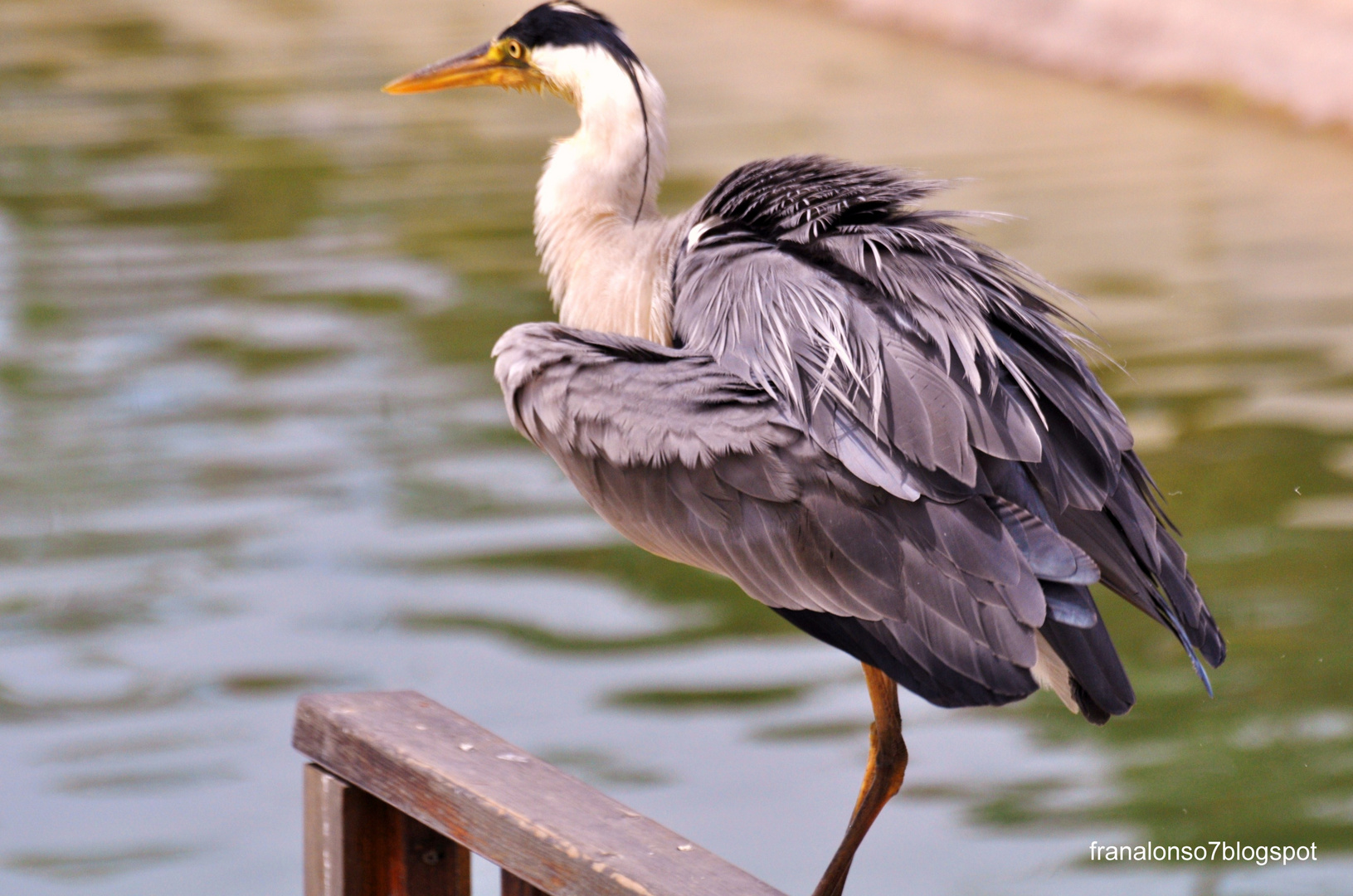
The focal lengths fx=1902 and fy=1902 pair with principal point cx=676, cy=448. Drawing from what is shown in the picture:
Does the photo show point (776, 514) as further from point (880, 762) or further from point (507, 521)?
point (507, 521)

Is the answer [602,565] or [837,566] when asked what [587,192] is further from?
[602,565]

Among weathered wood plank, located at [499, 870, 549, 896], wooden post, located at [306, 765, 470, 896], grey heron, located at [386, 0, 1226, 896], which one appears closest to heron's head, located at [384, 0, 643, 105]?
grey heron, located at [386, 0, 1226, 896]

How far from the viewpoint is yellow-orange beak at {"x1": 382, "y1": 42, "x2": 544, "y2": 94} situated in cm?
434

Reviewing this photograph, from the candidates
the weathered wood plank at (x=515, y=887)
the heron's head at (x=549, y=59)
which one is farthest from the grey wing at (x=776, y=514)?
the heron's head at (x=549, y=59)

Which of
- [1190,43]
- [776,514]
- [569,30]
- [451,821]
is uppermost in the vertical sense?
[569,30]

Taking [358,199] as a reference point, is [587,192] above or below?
above

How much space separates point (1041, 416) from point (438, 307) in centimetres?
565

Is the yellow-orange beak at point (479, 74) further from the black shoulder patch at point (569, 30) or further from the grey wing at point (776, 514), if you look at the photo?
the grey wing at point (776, 514)

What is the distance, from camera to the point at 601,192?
391cm

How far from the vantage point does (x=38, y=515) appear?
660 centimetres

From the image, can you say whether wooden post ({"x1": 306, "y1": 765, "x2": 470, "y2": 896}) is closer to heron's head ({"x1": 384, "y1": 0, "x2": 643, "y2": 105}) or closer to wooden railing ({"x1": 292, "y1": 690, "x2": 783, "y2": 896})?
wooden railing ({"x1": 292, "y1": 690, "x2": 783, "y2": 896})

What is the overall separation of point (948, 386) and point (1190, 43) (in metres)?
9.57

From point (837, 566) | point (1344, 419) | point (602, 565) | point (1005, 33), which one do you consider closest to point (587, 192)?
point (837, 566)

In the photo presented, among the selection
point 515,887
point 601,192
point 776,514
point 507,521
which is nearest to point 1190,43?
point 507,521
